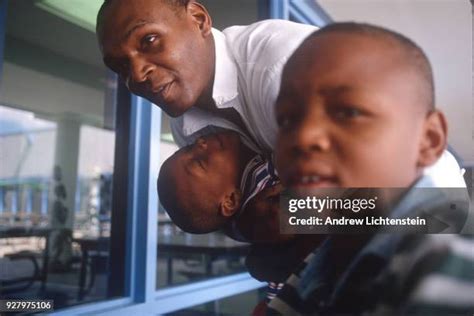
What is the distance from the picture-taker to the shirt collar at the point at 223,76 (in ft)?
3.32

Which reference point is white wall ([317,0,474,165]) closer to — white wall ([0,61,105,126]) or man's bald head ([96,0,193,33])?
man's bald head ([96,0,193,33])

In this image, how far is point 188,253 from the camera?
54.1 inches

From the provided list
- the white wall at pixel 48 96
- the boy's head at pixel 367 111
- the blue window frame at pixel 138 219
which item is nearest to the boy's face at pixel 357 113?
the boy's head at pixel 367 111

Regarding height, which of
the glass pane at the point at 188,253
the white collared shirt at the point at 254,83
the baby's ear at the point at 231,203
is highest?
the white collared shirt at the point at 254,83

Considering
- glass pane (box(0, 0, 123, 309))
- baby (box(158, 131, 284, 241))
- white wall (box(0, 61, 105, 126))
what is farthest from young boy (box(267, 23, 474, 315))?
white wall (box(0, 61, 105, 126))

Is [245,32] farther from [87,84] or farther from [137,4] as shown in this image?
[87,84]

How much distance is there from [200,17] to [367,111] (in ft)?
1.52

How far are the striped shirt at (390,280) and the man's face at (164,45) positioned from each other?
47 cm

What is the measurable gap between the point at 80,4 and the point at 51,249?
727mm

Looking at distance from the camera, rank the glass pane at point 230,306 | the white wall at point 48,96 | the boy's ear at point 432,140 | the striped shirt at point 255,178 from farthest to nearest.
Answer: the white wall at point 48,96 → the glass pane at point 230,306 → the striped shirt at point 255,178 → the boy's ear at point 432,140

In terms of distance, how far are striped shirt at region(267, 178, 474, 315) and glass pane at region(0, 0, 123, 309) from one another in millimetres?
684

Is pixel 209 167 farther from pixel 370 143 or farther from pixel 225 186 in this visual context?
pixel 370 143

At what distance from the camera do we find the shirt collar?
101 cm

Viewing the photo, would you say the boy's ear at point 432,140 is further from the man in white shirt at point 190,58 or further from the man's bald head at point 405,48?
the man in white shirt at point 190,58
